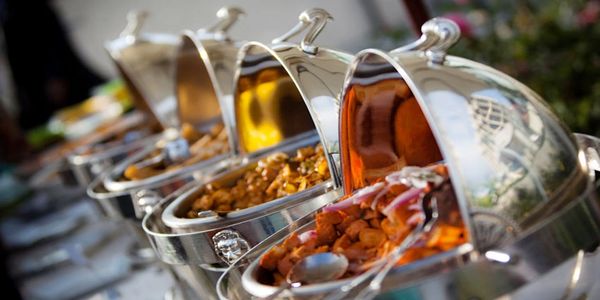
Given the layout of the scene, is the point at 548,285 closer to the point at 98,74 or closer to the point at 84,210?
the point at 84,210

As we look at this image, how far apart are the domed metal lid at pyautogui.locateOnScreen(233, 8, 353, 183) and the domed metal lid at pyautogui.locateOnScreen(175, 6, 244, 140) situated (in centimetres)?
9

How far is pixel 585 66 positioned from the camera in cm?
353

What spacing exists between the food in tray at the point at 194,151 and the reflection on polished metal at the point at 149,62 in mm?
477

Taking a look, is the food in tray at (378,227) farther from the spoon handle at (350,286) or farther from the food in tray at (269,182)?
the food in tray at (269,182)

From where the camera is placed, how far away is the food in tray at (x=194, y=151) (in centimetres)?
262

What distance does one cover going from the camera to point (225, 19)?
2.41 metres

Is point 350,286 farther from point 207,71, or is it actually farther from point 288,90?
point 207,71

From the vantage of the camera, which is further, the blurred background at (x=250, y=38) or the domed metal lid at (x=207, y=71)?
the blurred background at (x=250, y=38)

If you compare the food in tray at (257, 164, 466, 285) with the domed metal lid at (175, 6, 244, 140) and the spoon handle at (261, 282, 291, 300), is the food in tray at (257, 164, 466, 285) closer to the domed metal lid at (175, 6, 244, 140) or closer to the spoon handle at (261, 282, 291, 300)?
the spoon handle at (261, 282, 291, 300)

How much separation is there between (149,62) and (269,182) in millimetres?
1681

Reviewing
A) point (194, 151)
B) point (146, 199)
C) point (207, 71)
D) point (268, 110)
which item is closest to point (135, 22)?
point (207, 71)

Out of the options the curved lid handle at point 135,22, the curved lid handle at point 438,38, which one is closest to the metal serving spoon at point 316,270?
the curved lid handle at point 438,38

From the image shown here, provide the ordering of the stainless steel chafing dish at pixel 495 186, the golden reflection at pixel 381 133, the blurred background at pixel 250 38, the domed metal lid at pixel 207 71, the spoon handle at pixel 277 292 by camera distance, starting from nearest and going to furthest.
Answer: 1. the stainless steel chafing dish at pixel 495 186
2. the spoon handle at pixel 277 292
3. the golden reflection at pixel 381 133
4. the domed metal lid at pixel 207 71
5. the blurred background at pixel 250 38

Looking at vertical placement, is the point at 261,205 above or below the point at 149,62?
below
